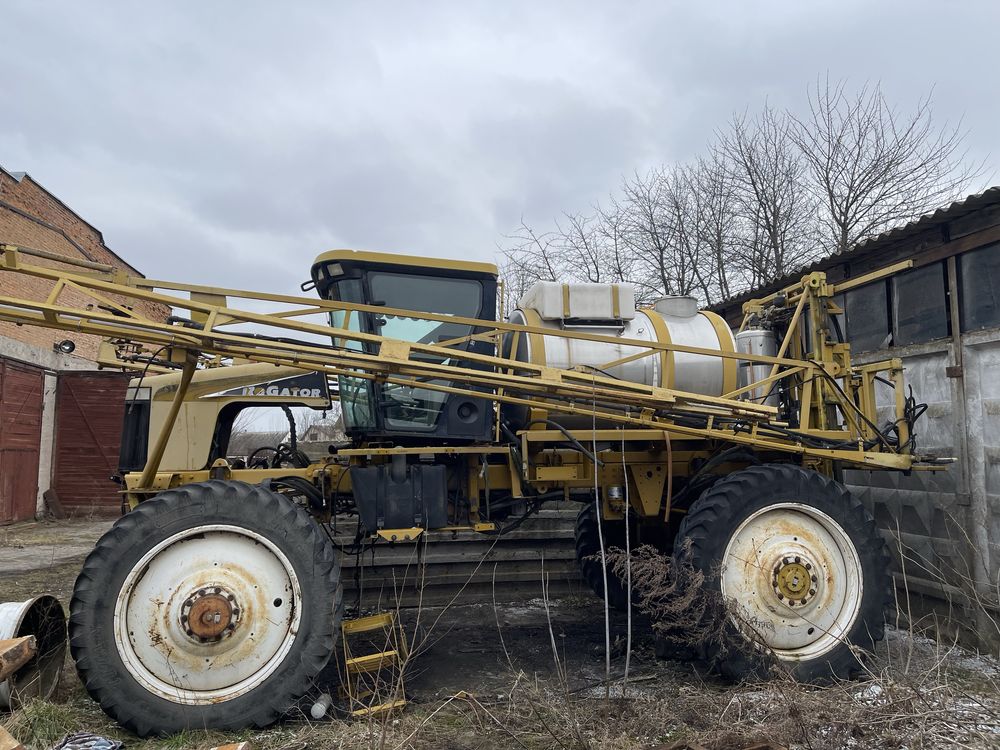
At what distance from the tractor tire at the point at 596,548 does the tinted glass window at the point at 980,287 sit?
324 cm

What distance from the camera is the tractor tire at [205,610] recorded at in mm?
3740

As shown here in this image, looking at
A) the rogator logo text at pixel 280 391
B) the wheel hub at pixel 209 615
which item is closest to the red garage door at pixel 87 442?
the rogator logo text at pixel 280 391

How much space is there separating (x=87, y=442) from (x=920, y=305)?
607 inches

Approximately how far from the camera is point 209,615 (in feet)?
12.7

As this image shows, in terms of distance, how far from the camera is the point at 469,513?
5.18 meters

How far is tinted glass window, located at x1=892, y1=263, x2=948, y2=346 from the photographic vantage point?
19.2ft

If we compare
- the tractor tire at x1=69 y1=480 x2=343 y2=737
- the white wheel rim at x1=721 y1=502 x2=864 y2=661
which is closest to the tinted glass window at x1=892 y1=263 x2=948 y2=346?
the white wheel rim at x1=721 y1=502 x2=864 y2=661

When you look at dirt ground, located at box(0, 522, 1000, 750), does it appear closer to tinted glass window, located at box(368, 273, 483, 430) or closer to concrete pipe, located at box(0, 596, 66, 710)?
concrete pipe, located at box(0, 596, 66, 710)

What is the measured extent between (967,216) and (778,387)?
1940 millimetres

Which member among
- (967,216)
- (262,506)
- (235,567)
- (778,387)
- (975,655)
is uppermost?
(967,216)

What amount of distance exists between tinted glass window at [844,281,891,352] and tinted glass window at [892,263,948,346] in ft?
0.51

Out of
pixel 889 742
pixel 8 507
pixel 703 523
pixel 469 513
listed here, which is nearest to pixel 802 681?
pixel 703 523

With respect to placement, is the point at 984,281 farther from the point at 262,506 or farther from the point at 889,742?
the point at 262,506

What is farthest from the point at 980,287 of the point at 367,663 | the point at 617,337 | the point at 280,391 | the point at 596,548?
the point at 280,391
